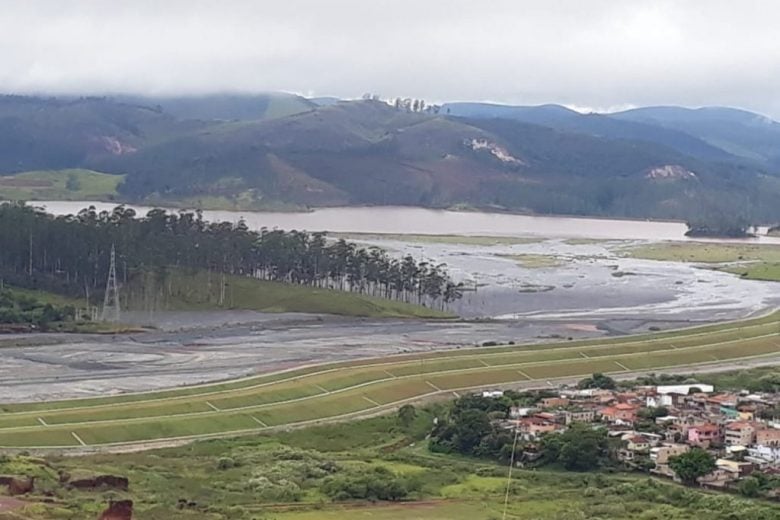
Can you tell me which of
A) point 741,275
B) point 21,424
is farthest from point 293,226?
point 21,424

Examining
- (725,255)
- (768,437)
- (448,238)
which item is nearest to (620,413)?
(768,437)

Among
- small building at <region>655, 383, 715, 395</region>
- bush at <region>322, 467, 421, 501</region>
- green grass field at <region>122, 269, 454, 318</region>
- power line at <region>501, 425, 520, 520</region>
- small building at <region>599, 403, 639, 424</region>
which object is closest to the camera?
bush at <region>322, 467, 421, 501</region>

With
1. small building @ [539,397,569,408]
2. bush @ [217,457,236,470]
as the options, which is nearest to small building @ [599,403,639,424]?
small building @ [539,397,569,408]

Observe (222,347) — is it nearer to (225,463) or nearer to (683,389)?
(683,389)

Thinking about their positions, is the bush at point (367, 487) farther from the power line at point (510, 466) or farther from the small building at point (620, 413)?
the small building at point (620, 413)

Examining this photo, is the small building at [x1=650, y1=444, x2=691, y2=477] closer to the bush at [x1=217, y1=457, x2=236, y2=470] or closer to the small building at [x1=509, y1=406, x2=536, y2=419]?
the small building at [x1=509, y1=406, x2=536, y2=419]
